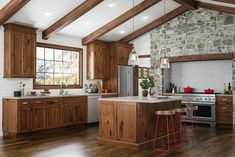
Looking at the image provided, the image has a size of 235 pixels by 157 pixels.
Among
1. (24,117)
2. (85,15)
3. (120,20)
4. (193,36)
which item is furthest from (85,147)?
(193,36)

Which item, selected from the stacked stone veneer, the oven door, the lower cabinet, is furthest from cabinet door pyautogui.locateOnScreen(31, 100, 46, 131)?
the oven door

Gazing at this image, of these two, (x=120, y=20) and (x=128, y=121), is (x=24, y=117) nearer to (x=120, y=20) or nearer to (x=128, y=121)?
(x=128, y=121)

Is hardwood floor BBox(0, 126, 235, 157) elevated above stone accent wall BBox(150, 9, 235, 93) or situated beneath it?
situated beneath

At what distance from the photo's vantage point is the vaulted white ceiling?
6.97m

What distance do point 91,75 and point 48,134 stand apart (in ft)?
9.27

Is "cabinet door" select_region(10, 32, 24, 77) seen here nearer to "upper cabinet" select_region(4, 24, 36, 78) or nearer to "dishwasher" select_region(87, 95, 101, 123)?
"upper cabinet" select_region(4, 24, 36, 78)

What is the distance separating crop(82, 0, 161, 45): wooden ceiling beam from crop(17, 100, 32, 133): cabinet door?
10.7 feet

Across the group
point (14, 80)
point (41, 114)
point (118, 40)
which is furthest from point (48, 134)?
point (118, 40)

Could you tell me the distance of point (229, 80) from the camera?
29.6 ft

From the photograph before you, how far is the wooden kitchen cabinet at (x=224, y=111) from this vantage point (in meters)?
8.45

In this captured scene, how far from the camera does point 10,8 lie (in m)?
6.34

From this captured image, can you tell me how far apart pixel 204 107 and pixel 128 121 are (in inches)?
154

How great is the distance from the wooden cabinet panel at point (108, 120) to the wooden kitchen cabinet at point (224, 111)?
13.3 ft

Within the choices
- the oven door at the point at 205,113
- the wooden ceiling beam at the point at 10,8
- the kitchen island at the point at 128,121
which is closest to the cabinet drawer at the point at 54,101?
the kitchen island at the point at 128,121
